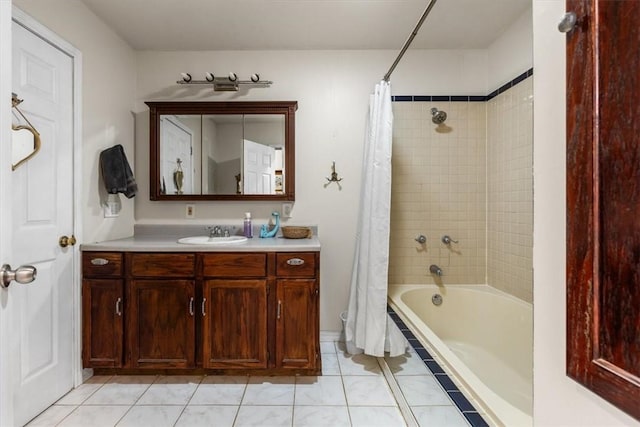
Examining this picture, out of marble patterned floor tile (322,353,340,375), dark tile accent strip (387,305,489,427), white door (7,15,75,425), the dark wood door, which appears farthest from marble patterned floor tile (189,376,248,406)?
the dark wood door

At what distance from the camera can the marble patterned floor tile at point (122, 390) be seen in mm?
1836

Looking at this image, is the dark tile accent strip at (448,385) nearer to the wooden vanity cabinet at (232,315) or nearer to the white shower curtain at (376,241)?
the white shower curtain at (376,241)

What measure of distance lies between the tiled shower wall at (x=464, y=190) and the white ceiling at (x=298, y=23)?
48cm

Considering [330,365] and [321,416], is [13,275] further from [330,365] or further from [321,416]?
[330,365]

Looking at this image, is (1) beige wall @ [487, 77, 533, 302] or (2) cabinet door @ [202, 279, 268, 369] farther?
(2) cabinet door @ [202, 279, 268, 369]

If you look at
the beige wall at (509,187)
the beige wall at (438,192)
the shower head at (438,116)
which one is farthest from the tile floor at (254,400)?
the shower head at (438,116)

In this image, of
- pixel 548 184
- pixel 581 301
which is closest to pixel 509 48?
pixel 548 184

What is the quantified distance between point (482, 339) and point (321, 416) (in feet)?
3.29

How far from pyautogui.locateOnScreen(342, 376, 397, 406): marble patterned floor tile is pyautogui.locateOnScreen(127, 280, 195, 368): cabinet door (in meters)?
0.99

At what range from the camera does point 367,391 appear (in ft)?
6.28

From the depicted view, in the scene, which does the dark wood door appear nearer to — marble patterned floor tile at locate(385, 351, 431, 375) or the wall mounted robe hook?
Answer: marble patterned floor tile at locate(385, 351, 431, 375)

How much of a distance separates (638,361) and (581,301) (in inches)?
4.5

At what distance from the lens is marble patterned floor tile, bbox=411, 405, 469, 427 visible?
1.15 metres

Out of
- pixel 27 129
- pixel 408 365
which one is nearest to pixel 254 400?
pixel 408 365
